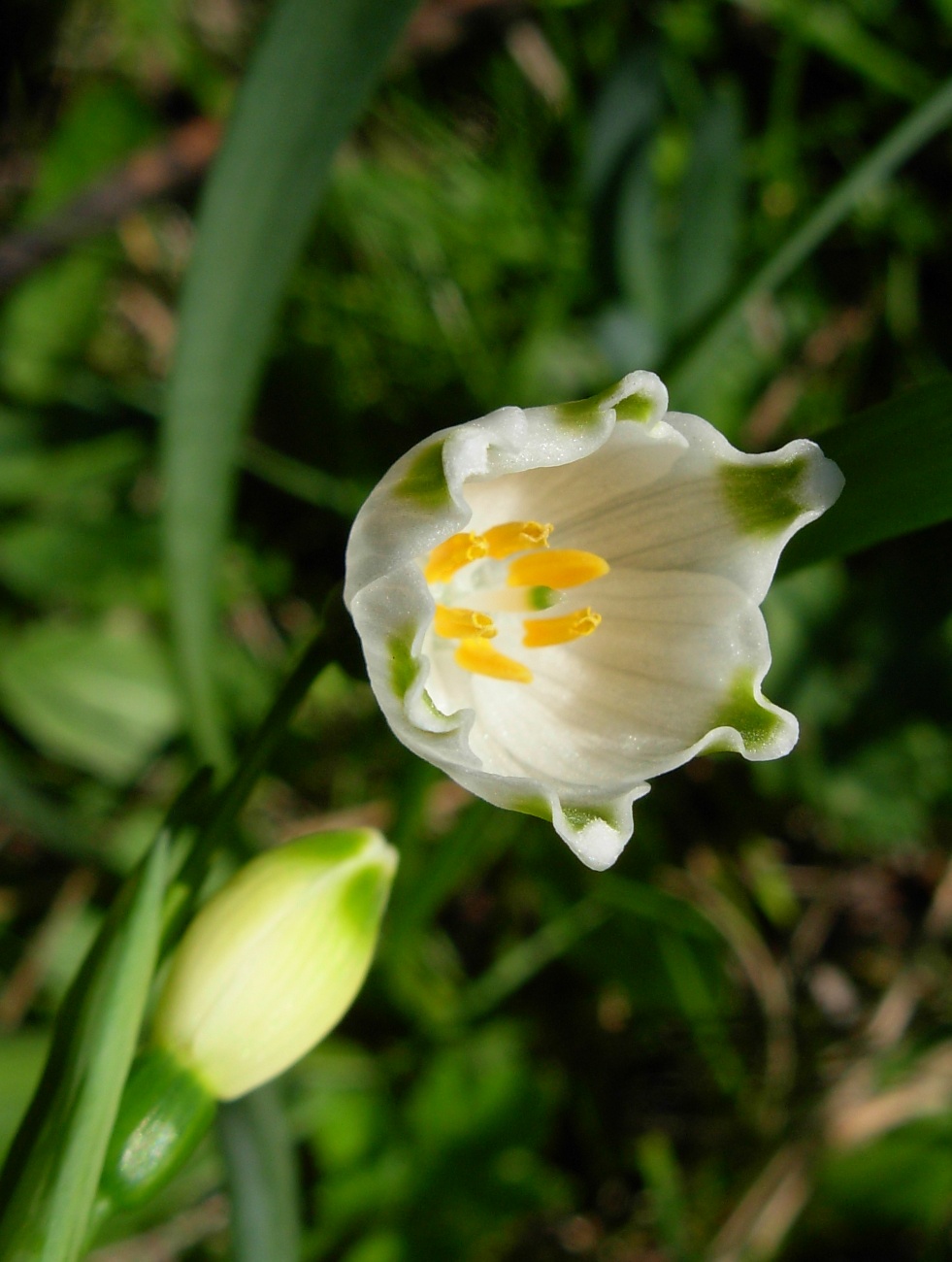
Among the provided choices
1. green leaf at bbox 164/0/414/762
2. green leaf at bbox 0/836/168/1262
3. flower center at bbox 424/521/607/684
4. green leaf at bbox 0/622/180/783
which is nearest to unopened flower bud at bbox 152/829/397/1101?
green leaf at bbox 0/836/168/1262

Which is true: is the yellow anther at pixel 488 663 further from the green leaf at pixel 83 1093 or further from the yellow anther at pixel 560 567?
the green leaf at pixel 83 1093

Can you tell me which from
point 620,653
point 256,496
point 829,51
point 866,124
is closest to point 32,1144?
point 620,653

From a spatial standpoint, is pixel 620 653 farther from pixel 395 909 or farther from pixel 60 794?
pixel 60 794

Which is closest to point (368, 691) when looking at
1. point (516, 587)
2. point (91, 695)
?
point (91, 695)

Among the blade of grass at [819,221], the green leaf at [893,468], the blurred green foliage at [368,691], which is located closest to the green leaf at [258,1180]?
the blurred green foliage at [368,691]

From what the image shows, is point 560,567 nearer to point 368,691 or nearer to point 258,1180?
point 258,1180

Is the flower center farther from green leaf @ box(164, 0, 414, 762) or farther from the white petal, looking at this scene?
green leaf @ box(164, 0, 414, 762)
